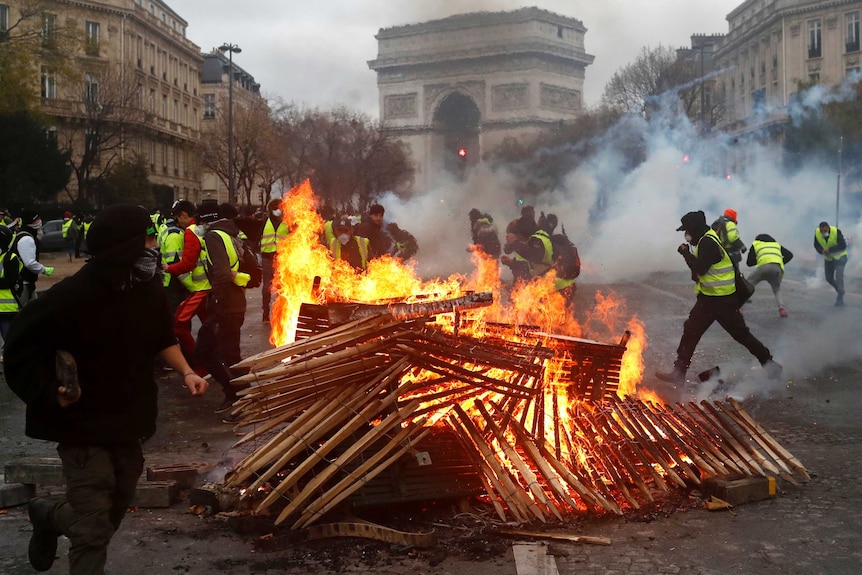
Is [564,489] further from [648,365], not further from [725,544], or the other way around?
[648,365]

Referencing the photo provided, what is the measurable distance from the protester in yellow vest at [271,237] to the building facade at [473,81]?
34997mm

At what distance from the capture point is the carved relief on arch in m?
72.6

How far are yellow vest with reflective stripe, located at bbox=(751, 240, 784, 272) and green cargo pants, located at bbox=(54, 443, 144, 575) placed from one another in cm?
1206

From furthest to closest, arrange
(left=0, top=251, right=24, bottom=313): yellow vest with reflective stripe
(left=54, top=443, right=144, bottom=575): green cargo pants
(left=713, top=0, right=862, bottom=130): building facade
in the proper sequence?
(left=713, top=0, right=862, bottom=130): building facade, (left=0, top=251, right=24, bottom=313): yellow vest with reflective stripe, (left=54, top=443, right=144, bottom=575): green cargo pants

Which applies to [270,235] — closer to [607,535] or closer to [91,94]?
[607,535]

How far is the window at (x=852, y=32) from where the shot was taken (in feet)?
182

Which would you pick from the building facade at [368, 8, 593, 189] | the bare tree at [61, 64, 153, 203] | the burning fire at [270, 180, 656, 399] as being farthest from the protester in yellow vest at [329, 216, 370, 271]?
the building facade at [368, 8, 593, 189]

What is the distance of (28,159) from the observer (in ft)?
120

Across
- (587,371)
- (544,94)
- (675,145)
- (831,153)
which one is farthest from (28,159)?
(544,94)

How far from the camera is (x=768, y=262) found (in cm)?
1367

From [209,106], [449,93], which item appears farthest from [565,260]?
[209,106]

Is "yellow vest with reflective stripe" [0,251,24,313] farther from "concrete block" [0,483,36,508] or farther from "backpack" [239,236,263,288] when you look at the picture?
"concrete block" [0,483,36,508]

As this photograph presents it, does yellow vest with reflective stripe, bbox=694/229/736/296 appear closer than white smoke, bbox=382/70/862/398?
Yes

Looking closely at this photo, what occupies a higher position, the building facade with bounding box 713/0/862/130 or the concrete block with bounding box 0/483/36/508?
the building facade with bounding box 713/0/862/130
